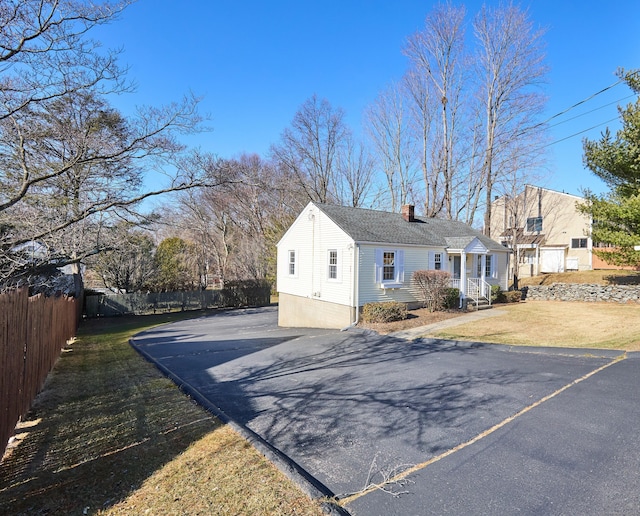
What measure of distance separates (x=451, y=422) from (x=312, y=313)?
13.5 m

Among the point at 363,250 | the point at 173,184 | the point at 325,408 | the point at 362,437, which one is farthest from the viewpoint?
the point at 363,250

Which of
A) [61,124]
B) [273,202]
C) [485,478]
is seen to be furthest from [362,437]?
[273,202]

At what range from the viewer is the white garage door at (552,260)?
2938 centimetres

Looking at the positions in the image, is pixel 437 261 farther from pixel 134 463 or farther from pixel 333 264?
pixel 134 463

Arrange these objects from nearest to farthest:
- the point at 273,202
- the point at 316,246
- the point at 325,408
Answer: the point at 325,408, the point at 316,246, the point at 273,202

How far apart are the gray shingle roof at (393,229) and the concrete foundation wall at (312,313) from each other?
344 centimetres

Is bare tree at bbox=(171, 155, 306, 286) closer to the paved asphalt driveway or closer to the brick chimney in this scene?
the brick chimney

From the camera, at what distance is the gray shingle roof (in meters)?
15.9

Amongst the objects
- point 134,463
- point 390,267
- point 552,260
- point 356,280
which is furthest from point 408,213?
point 134,463

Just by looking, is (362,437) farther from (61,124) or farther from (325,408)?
(61,124)

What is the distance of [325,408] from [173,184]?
452 inches

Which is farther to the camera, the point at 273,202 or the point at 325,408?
the point at 273,202

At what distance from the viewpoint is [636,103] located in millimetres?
14352

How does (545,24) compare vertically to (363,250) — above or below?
above
